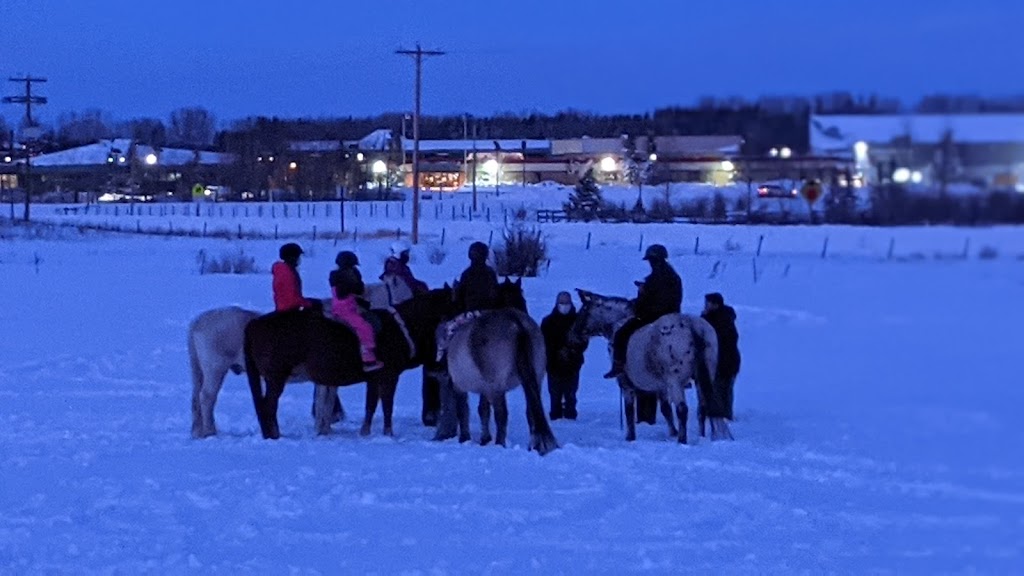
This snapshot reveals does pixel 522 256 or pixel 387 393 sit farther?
pixel 522 256

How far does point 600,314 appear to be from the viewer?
1291cm

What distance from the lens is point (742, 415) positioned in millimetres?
13523

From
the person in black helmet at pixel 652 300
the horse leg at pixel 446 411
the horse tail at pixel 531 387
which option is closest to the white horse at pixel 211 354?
the horse leg at pixel 446 411

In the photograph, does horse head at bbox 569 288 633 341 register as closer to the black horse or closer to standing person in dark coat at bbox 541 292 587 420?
standing person in dark coat at bbox 541 292 587 420

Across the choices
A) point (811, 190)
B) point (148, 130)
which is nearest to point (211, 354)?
point (811, 190)

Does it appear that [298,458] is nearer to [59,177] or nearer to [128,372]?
[128,372]

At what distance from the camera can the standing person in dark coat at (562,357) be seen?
13273mm

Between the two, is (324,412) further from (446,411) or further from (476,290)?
(476,290)

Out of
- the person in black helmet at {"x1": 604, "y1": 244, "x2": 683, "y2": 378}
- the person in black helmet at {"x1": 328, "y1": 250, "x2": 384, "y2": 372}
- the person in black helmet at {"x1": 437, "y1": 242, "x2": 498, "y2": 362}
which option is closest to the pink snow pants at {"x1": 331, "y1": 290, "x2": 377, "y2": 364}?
the person in black helmet at {"x1": 328, "y1": 250, "x2": 384, "y2": 372}

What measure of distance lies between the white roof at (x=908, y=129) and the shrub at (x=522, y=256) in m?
28.8

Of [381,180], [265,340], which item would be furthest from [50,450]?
[381,180]

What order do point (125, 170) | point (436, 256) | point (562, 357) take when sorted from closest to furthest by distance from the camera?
point (562, 357)
point (436, 256)
point (125, 170)

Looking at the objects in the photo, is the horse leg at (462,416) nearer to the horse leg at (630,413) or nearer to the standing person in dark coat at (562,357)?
the standing person in dark coat at (562,357)

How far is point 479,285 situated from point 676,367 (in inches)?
78.2
